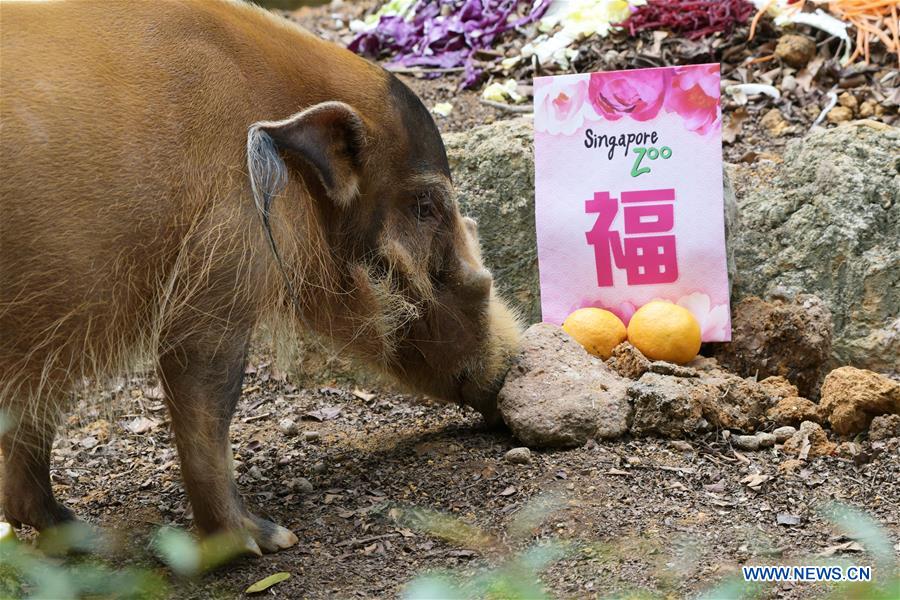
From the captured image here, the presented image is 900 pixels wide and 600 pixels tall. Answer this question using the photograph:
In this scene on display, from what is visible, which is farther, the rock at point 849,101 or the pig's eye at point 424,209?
the rock at point 849,101

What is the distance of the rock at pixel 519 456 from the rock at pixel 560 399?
0.07 m

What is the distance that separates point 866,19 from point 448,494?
4028mm

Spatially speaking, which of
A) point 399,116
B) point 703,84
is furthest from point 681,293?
point 399,116

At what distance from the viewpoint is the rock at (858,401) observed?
356 cm

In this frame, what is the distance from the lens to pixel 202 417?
310 cm

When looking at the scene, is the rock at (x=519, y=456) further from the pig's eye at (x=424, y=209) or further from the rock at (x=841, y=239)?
the rock at (x=841, y=239)

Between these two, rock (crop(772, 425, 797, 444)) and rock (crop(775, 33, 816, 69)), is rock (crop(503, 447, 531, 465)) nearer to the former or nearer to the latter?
rock (crop(772, 425, 797, 444))

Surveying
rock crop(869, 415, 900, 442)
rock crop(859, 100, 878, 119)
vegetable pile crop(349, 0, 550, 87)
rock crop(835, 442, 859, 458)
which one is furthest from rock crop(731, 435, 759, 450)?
vegetable pile crop(349, 0, 550, 87)

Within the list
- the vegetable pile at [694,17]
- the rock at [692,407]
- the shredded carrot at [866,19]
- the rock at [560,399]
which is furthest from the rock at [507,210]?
the shredded carrot at [866,19]

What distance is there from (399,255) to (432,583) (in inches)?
45.3

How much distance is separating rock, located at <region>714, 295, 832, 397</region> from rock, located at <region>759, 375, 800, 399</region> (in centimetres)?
12

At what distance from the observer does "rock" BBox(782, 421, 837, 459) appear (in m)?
3.48

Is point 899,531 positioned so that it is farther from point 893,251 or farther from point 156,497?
point 156,497

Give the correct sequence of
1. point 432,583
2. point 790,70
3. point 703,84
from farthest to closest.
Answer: point 790,70 → point 703,84 → point 432,583
